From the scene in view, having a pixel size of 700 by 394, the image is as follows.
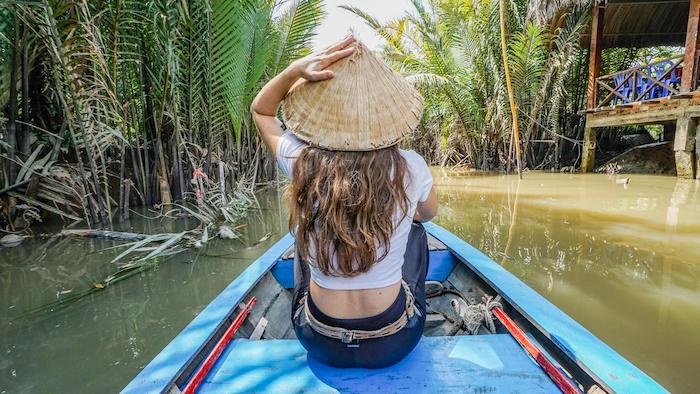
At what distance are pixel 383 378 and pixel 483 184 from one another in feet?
25.0

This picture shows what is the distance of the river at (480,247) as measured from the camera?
1723mm

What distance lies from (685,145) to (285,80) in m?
8.58

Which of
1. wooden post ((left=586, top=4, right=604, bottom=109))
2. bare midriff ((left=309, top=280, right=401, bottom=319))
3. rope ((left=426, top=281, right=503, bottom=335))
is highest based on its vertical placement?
wooden post ((left=586, top=4, right=604, bottom=109))

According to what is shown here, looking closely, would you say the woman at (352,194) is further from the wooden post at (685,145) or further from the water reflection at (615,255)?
the wooden post at (685,145)

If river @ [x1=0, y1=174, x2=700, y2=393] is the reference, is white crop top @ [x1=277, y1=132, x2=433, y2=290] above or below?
above

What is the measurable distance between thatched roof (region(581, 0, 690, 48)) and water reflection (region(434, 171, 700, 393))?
17.7ft

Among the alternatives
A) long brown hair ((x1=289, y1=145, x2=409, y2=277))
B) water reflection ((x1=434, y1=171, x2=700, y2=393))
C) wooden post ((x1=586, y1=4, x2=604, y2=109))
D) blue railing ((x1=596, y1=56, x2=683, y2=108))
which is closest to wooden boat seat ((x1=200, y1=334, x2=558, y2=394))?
long brown hair ((x1=289, y1=145, x2=409, y2=277))

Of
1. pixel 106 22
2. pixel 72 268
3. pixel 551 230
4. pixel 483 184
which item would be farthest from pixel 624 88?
pixel 72 268

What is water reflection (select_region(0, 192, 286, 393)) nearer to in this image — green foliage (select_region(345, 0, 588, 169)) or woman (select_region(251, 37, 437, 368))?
woman (select_region(251, 37, 437, 368))

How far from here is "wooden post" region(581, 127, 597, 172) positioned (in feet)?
30.8

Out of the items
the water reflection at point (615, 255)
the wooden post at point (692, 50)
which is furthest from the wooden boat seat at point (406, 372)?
the wooden post at point (692, 50)

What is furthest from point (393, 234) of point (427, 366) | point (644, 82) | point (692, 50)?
point (644, 82)

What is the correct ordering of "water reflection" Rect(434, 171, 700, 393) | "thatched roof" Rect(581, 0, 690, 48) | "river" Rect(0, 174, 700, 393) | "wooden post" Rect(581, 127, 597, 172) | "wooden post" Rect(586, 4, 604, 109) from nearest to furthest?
"river" Rect(0, 174, 700, 393)
"water reflection" Rect(434, 171, 700, 393)
"wooden post" Rect(586, 4, 604, 109)
"thatched roof" Rect(581, 0, 690, 48)
"wooden post" Rect(581, 127, 597, 172)

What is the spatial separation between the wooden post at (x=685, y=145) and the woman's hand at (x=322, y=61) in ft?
27.2
